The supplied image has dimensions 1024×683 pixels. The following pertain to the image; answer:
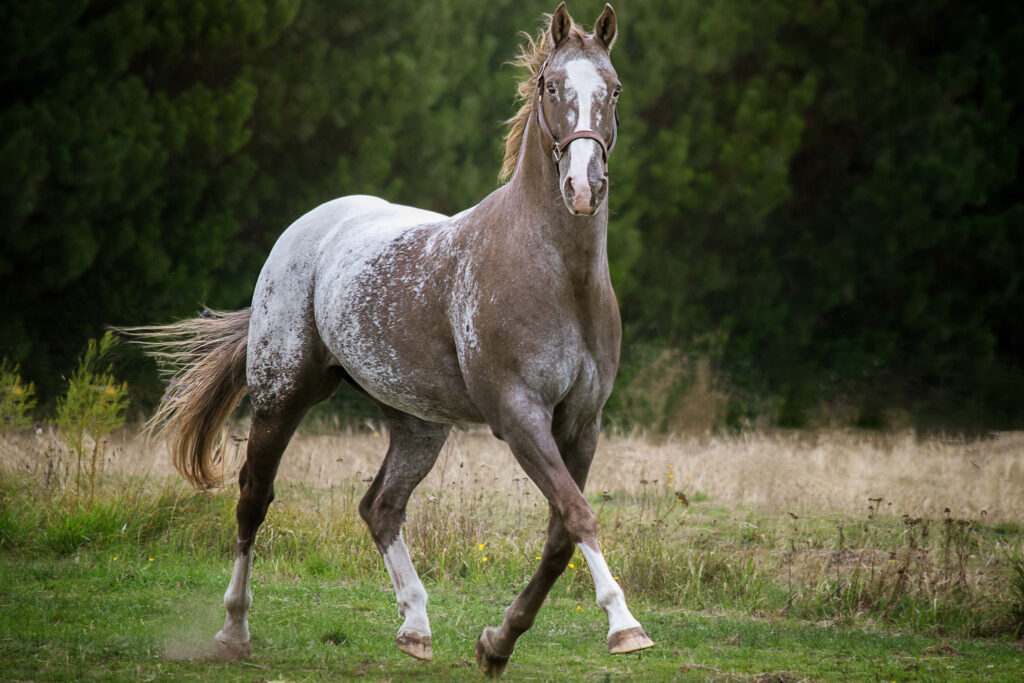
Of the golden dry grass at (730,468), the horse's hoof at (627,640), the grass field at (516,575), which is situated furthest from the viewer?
the golden dry grass at (730,468)

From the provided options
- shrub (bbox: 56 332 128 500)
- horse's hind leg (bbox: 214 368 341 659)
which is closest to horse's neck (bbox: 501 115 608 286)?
horse's hind leg (bbox: 214 368 341 659)

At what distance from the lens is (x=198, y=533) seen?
25.0 feet

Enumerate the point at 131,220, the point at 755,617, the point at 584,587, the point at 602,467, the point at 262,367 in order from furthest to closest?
1. the point at 131,220
2. the point at 602,467
3. the point at 584,587
4. the point at 755,617
5. the point at 262,367

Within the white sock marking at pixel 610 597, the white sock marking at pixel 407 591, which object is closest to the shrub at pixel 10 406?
the white sock marking at pixel 407 591

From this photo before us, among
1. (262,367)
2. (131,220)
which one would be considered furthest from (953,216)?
(262,367)

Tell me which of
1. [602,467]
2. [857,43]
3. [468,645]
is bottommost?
[468,645]

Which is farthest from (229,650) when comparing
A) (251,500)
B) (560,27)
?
(560,27)

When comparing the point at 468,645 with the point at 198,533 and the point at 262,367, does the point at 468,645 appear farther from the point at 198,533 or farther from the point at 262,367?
the point at 198,533

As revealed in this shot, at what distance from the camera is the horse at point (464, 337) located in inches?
156

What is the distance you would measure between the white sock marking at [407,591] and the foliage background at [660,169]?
22.1 ft

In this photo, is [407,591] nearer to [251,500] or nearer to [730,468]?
[251,500]

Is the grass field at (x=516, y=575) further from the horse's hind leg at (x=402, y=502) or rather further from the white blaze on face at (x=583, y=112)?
the white blaze on face at (x=583, y=112)

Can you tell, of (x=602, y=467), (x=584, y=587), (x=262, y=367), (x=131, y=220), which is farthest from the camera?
(x=131, y=220)

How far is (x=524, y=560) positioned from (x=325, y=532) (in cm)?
151
